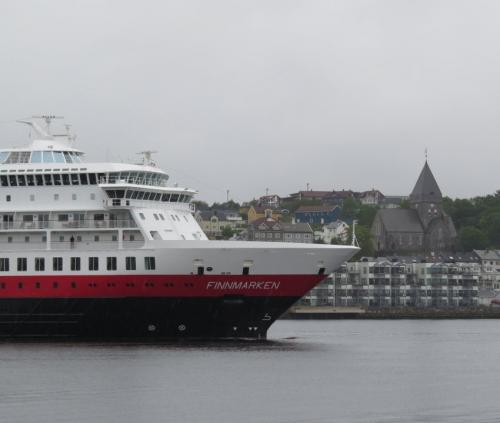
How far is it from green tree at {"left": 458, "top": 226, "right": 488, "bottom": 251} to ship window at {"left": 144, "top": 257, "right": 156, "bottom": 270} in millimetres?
136896

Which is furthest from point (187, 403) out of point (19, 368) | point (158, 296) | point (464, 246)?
point (464, 246)

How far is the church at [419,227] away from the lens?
193m

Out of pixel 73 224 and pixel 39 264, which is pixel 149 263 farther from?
pixel 39 264

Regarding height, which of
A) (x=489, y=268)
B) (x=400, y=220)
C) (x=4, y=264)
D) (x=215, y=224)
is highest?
(x=400, y=220)

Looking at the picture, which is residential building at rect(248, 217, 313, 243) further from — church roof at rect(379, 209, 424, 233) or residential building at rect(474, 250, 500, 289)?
church roof at rect(379, 209, 424, 233)

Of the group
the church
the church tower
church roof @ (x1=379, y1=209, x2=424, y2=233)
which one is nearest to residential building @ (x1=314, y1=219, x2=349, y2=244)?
the church

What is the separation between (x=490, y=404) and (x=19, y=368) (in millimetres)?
15447

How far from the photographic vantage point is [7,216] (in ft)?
174

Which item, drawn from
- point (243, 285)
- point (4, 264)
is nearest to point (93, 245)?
point (4, 264)

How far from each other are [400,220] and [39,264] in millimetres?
147416

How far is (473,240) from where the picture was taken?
186 m

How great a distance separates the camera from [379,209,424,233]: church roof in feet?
639

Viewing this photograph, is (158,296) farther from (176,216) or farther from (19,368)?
(19,368)

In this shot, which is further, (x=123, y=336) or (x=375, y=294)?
(x=375, y=294)
